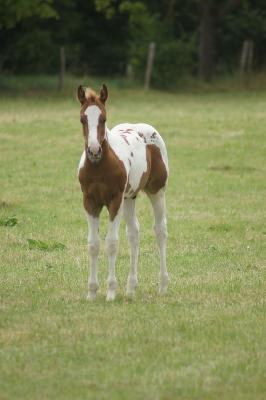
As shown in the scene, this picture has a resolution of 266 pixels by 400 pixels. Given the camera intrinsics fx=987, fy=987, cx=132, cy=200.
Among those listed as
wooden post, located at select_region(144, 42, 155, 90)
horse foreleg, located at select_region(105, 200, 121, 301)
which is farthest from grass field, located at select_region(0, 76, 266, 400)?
wooden post, located at select_region(144, 42, 155, 90)

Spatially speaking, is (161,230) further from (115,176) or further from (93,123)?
(93,123)

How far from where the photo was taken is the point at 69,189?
18297mm

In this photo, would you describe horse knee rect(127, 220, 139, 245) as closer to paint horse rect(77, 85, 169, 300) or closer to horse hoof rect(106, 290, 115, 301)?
paint horse rect(77, 85, 169, 300)

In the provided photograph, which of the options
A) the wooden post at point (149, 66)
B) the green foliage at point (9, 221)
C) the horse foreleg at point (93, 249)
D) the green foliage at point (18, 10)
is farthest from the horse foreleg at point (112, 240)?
the wooden post at point (149, 66)

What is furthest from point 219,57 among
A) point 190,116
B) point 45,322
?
point 45,322

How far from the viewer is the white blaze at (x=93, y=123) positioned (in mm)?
8977

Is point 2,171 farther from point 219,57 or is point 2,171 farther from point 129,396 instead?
point 219,57

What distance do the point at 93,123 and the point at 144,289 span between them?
2.14 meters

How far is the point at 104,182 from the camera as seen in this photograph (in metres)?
9.30

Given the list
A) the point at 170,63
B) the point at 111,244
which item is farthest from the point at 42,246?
the point at 170,63

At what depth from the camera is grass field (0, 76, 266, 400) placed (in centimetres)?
698

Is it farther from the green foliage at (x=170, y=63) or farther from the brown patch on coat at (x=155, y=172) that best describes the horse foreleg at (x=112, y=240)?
the green foliage at (x=170, y=63)

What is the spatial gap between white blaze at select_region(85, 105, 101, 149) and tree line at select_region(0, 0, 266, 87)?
2809 cm

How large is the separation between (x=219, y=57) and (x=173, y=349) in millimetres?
41940
